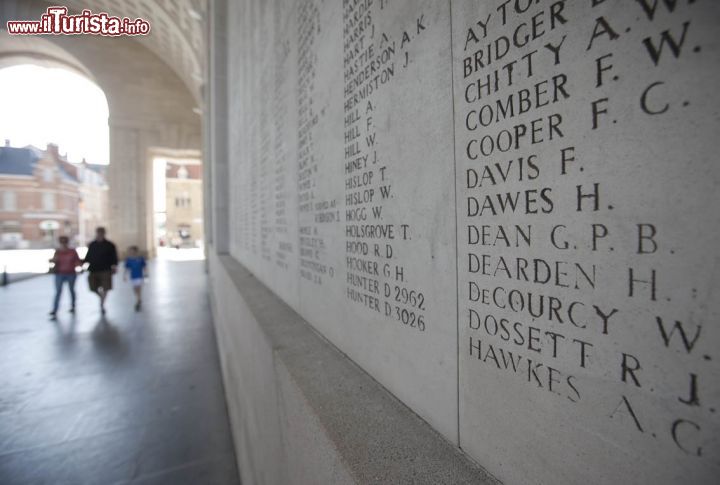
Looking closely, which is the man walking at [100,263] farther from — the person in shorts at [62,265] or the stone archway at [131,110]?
the stone archway at [131,110]

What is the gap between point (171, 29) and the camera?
15570 millimetres

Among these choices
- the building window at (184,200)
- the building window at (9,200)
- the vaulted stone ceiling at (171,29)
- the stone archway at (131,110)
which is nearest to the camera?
the vaulted stone ceiling at (171,29)

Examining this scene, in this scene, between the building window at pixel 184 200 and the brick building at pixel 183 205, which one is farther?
the building window at pixel 184 200

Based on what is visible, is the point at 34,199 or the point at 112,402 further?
the point at 34,199

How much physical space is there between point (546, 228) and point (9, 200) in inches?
2267

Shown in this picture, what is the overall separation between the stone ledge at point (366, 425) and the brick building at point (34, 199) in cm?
4944

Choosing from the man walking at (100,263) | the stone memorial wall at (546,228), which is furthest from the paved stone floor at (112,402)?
the stone memorial wall at (546,228)

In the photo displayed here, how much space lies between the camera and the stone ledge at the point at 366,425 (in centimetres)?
88

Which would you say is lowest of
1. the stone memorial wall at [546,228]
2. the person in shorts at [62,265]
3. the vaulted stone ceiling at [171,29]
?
the person in shorts at [62,265]

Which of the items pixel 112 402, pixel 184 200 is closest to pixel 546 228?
pixel 112 402

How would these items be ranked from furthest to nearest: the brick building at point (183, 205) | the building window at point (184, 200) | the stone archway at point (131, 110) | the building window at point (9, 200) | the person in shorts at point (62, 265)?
1. the building window at point (184, 200)
2. the brick building at point (183, 205)
3. the building window at point (9, 200)
4. the stone archway at point (131, 110)
5. the person in shorts at point (62, 265)

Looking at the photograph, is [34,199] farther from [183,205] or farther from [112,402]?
[112,402]

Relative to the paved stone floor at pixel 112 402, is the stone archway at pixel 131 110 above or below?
above

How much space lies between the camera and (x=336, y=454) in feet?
3.18
